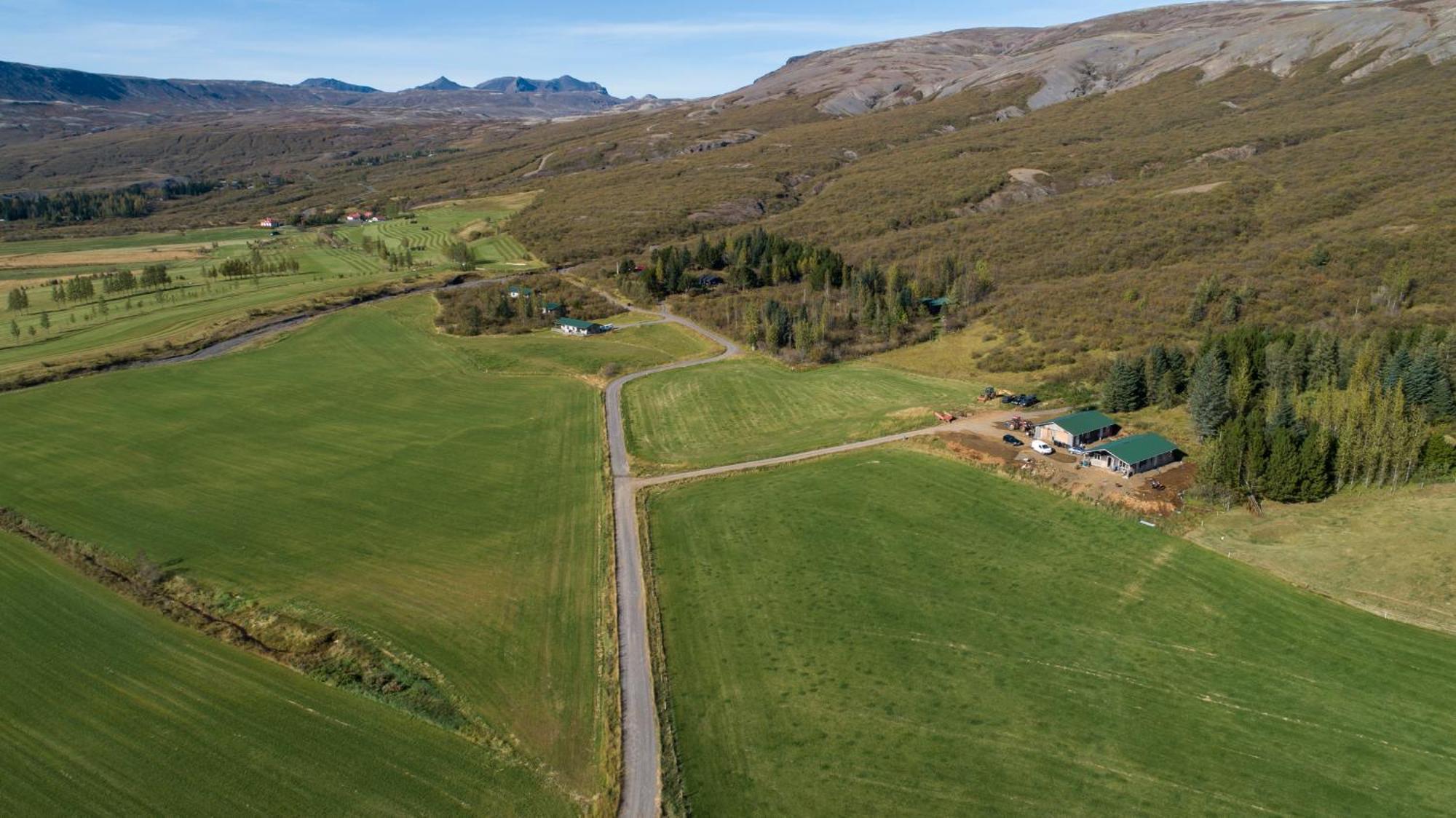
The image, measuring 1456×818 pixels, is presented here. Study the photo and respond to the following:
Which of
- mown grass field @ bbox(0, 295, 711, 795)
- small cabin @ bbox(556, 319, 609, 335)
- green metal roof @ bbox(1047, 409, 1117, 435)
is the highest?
green metal roof @ bbox(1047, 409, 1117, 435)

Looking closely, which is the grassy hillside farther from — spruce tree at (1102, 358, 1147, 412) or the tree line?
the tree line

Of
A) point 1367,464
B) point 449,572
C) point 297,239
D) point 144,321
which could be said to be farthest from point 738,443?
point 297,239

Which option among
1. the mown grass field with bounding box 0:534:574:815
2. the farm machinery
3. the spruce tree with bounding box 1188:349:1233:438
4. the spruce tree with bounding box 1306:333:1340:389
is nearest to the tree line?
the mown grass field with bounding box 0:534:574:815

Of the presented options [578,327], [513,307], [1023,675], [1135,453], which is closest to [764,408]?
[1135,453]

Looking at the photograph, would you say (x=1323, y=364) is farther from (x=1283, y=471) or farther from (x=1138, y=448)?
(x=1138, y=448)

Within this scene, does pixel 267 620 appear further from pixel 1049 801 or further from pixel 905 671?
pixel 1049 801

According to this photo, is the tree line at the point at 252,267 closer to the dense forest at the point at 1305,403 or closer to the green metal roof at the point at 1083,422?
the green metal roof at the point at 1083,422
